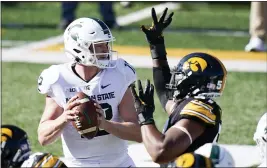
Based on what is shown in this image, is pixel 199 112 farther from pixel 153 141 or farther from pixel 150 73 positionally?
pixel 150 73

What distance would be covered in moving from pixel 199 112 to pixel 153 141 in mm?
321

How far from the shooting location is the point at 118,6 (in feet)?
57.5

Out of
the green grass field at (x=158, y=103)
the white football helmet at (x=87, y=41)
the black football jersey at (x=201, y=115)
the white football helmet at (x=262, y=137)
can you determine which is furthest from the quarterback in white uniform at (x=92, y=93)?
the green grass field at (x=158, y=103)

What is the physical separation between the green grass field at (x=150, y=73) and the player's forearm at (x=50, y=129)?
256 centimetres

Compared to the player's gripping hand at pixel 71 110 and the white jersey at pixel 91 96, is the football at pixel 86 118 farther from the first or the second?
the white jersey at pixel 91 96

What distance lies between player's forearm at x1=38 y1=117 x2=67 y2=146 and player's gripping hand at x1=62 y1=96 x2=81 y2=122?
7cm

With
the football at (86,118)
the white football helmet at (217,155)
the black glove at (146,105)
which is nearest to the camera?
the white football helmet at (217,155)

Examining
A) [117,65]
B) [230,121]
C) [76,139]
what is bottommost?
[230,121]

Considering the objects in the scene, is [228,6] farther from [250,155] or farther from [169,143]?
[169,143]

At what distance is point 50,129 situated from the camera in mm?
5277

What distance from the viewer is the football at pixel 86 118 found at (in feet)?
16.4

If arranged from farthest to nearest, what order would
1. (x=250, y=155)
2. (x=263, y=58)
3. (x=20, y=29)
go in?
(x=20, y=29)
(x=263, y=58)
(x=250, y=155)

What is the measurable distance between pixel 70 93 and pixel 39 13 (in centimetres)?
1148

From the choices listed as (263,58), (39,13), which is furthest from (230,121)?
(39,13)
